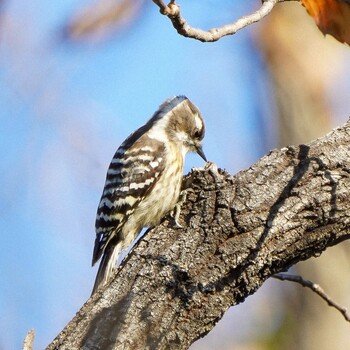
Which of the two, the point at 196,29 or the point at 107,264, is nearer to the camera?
the point at 196,29

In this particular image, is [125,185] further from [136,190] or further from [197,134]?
[197,134]

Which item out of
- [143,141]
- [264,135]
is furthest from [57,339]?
[264,135]

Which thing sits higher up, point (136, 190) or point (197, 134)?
point (197, 134)

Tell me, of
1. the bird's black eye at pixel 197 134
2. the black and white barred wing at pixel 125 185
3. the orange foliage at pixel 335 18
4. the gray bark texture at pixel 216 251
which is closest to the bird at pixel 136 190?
the black and white barred wing at pixel 125 185

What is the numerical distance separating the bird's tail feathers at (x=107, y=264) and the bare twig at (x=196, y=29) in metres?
2.08

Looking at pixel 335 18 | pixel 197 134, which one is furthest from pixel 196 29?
pixel 197 134

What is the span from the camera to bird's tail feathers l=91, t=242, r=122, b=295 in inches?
207

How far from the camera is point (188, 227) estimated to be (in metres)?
4.11

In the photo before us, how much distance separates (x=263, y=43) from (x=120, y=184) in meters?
3.65

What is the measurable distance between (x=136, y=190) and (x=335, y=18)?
251 centimetres

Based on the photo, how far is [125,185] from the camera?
6168 millimetres

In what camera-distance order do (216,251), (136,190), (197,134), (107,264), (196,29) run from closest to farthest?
(196,29) < (216,251) < (107,264) < (136,190) < (197,134)

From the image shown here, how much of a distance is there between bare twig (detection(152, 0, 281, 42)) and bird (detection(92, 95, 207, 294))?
199 cm

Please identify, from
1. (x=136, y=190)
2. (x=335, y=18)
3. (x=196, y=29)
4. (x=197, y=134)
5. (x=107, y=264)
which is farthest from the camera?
(x=197, y=134)
